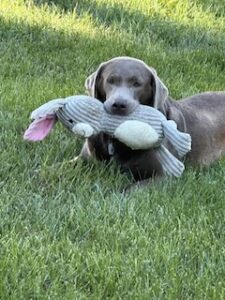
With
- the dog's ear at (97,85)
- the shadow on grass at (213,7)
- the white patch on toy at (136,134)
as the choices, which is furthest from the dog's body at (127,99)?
the shadow on grass at (213,7)

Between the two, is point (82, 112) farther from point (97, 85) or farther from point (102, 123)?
point (97, 85)

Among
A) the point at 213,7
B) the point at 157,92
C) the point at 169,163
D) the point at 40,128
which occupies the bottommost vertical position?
the point at 213,7

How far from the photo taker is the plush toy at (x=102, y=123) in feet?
13.6

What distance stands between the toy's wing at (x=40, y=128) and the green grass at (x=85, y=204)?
6.4 inches

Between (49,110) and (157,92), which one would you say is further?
(157,92)

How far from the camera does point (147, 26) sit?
7.19 metres

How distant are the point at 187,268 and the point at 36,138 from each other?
1202 mm

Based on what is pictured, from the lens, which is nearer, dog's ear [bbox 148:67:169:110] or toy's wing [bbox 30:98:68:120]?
toy's wing [bbox 30:98:68:120]

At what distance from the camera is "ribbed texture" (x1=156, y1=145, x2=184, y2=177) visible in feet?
14.0

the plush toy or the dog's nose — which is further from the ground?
the dog's nose

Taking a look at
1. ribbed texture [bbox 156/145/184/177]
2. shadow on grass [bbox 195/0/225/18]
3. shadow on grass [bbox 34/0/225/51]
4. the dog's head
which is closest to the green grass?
ribbed texture [bbox 156/145/184/177]

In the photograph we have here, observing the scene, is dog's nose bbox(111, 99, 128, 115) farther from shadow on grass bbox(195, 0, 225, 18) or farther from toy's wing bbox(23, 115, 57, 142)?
shadow on grass bbox(195, 0, 225, 18)

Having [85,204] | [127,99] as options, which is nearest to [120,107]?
[127,99]

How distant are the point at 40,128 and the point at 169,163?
2.15 ft
